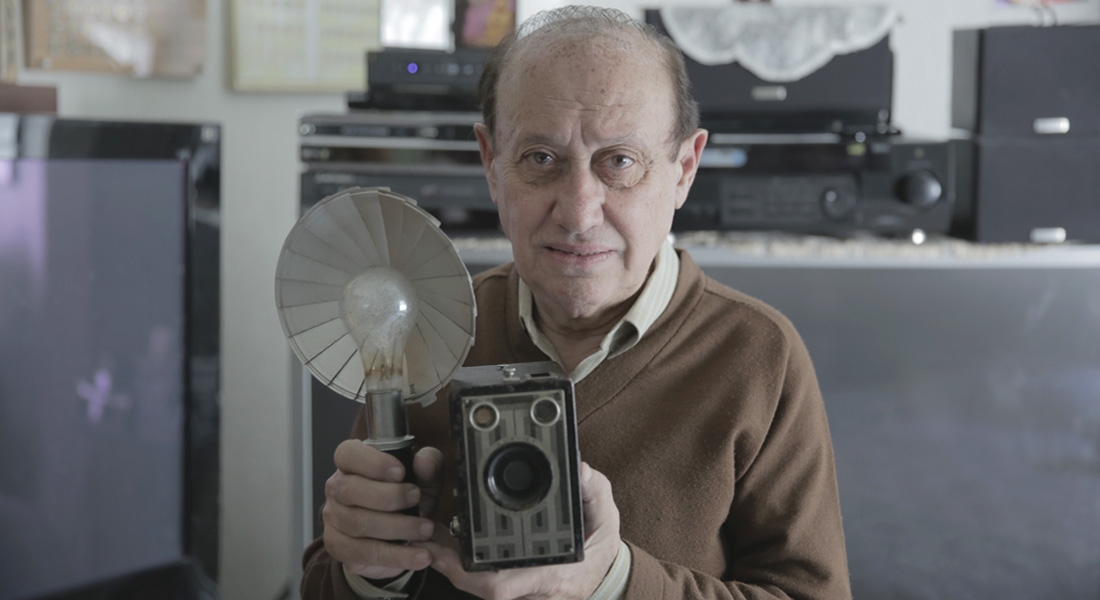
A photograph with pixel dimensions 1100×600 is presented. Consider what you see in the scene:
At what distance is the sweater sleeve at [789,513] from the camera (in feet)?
3.35

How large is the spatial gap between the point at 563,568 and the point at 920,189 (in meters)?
1.14

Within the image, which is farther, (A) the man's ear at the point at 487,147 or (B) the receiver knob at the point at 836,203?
(B) the receiver knob at the point at 836,203

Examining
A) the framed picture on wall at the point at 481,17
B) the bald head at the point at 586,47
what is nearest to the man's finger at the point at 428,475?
the bald head at the point at 586,47

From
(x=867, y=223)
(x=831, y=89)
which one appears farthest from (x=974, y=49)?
(x=867, y=223)

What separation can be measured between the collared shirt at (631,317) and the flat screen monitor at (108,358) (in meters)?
0.70

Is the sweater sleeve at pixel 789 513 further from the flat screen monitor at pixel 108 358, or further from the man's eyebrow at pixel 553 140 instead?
the flat screen monitor at pixel 108 358

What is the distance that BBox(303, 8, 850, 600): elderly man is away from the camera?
3.17 ft

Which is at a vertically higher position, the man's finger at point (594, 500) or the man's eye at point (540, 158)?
the man's eye at point (540, 158)

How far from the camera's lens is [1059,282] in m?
1.66

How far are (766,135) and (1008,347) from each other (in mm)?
556

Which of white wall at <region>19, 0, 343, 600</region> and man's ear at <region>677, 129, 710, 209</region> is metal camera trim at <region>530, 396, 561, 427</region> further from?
white wall at <region>19, 0, 343, 600</region>

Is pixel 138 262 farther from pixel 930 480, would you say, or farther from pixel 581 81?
pixel 930 480

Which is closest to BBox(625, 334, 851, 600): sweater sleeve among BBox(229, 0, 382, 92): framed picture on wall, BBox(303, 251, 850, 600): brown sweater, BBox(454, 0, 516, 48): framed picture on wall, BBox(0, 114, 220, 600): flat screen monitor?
BBox(303, 251, 850, 600): brown sweater

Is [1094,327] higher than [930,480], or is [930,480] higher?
[1094,327]
